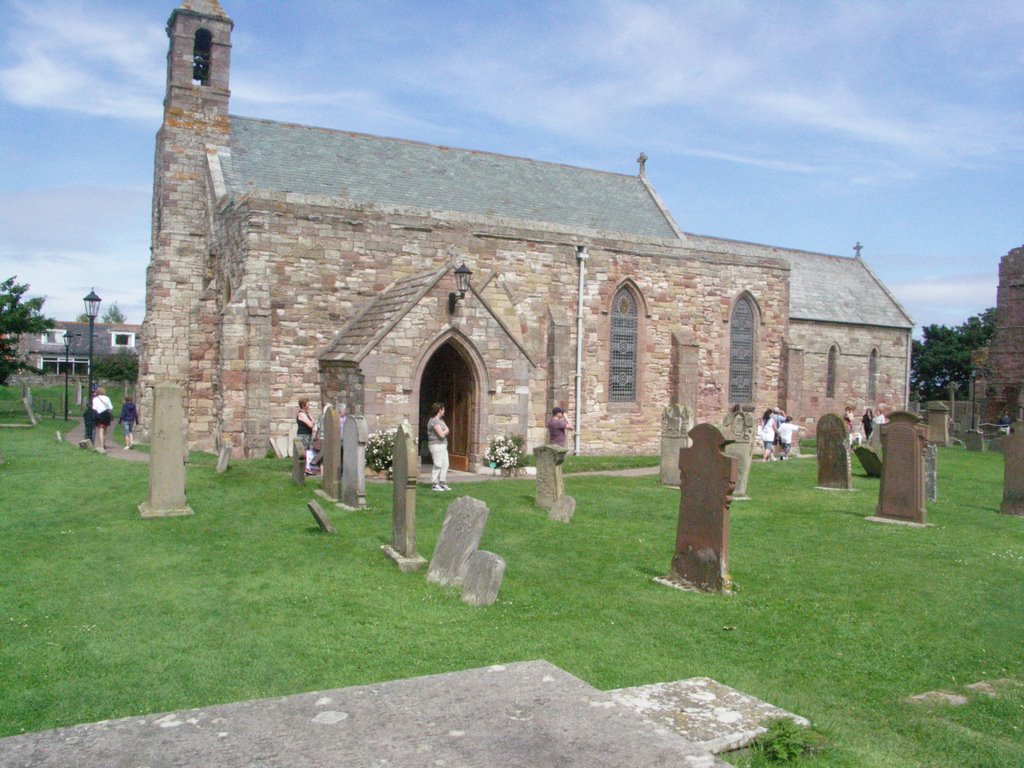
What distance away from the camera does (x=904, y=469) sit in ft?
43.1

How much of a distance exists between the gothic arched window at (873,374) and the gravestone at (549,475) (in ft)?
101

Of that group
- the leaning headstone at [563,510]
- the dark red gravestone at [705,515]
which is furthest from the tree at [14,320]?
the dark red gravestone at [705,515]

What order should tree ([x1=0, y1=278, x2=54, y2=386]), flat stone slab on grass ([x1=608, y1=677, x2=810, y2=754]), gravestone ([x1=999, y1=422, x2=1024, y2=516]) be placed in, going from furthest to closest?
1. tree ([x1=0, y1=278, x2=54, y2=386])
2. gravestone ([x1=999, y1=422, x2=1024, y2=516])
3. flat stone slab on grass ([x1=608, y1=677, x2=810, y2=754])

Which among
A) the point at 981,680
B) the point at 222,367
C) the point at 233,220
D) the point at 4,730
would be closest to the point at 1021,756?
the point at 981,680

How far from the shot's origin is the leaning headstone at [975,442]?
93.1ft

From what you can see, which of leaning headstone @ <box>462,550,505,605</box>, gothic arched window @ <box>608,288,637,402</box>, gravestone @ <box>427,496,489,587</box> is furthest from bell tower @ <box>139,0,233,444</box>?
leaning headstone @ <box>462,550,505,605</box>

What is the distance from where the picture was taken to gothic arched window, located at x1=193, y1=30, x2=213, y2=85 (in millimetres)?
24844

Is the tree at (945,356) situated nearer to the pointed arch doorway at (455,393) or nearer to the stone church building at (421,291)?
the stone church building at (421,291)

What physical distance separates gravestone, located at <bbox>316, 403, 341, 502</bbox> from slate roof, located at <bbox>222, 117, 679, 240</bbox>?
8188 mm

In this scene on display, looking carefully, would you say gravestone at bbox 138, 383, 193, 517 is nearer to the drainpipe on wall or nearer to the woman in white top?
the woman in white top

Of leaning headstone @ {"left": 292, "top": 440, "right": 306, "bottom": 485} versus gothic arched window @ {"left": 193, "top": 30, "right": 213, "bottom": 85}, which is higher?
gothic arched window @ {"left": 193, "top": 30, "right": 213, "bottom": 85}

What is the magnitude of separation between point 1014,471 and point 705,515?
26.9 ft

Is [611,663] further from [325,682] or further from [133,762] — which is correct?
[133,762]

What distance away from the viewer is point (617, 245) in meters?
24.6
